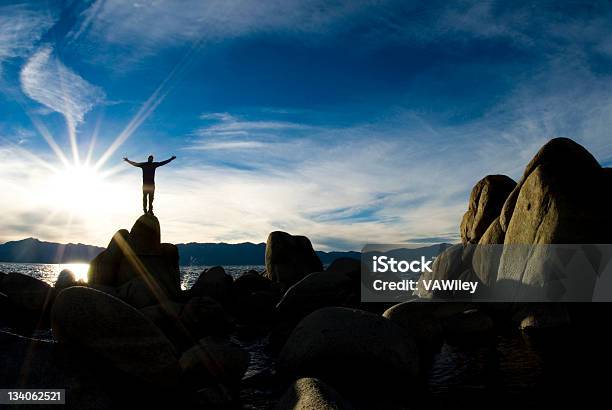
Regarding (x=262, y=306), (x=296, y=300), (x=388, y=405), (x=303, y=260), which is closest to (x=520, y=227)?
(x=296, y=300)

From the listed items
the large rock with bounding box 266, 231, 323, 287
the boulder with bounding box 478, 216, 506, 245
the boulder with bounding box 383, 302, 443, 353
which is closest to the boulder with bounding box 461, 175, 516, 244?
the boulder with bounding box 478, 216, 506, 245

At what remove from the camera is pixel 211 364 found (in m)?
9.05

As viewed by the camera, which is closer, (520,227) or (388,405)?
(388,405)

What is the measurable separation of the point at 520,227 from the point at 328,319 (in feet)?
45.2

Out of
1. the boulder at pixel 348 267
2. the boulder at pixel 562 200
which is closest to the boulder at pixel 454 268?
the boulder at pixel 562 200

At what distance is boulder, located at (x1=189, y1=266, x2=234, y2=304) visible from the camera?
25.0 m

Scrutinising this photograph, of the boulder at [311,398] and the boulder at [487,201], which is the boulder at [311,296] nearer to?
the boulder at [487,201]

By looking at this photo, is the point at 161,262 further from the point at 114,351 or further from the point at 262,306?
the point at 114,351

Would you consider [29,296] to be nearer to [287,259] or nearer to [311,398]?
[287,259]

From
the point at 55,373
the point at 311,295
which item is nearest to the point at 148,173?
the point at 311,295

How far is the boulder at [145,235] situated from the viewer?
25250 millimetres

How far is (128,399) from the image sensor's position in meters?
7.46

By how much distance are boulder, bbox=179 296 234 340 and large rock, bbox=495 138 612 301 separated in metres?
11.9

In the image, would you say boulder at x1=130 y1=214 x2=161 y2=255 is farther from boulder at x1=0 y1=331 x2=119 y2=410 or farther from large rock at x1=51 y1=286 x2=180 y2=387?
boulder at x1=0 y1=331 x2=119 y2=410
